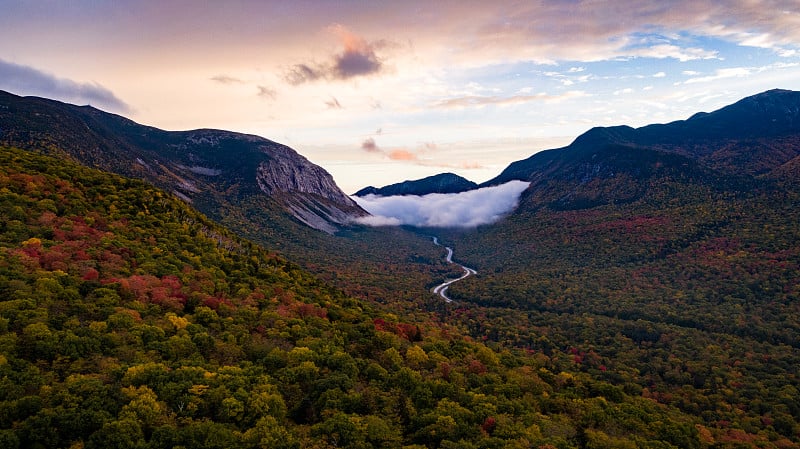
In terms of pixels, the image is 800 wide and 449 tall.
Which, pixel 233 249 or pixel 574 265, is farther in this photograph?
pixel 574 265

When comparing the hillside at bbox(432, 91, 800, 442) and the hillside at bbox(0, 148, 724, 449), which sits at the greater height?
the hillside at bbox(0, 148, 724, 449)

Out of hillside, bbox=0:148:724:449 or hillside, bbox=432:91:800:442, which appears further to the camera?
hillside, bbox=432:91:800:442

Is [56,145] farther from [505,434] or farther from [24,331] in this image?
[505,434]

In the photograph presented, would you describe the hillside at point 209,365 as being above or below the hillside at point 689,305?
above

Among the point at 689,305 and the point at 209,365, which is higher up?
the point at 209,365

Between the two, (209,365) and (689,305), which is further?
(689,305)

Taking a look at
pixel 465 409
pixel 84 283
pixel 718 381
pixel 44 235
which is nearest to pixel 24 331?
pixel 84 283

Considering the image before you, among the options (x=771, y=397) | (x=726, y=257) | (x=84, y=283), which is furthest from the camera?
(x=726, y=257)

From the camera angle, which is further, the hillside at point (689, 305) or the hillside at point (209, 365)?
the hillside at point (689, 305)
